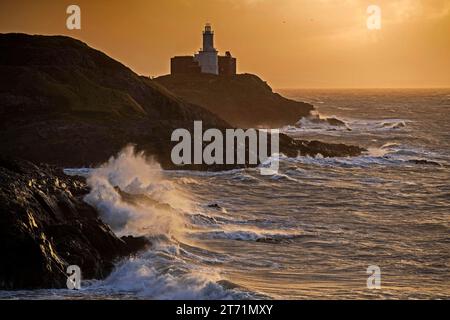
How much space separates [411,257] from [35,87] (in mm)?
47804

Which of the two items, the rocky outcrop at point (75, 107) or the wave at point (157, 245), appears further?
the rocky outcrop at point (75, 107)

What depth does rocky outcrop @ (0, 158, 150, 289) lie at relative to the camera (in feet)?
78.2

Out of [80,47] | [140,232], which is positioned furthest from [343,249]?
[80,47]

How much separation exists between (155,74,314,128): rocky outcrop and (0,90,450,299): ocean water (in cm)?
5459

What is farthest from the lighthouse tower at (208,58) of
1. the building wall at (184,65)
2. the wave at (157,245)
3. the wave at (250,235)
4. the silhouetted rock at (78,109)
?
the wave at (250,235)

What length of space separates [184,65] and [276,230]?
332 ft

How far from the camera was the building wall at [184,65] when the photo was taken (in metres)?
134

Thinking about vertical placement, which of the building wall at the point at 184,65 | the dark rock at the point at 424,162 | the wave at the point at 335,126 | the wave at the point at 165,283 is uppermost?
the building wall at the point at 184,65

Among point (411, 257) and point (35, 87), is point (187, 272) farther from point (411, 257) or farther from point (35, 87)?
point (35, 87)

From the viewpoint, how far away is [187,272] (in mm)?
26719

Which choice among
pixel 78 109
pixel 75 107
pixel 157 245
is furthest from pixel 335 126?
pixel 157 245

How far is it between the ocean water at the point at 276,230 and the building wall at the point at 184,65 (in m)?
70.3

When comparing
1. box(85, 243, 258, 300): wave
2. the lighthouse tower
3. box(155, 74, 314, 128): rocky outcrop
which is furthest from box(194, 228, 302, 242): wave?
the lighthouse tower

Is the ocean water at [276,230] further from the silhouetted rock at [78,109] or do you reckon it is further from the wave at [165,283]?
the silhouetted rock at [78,109]
